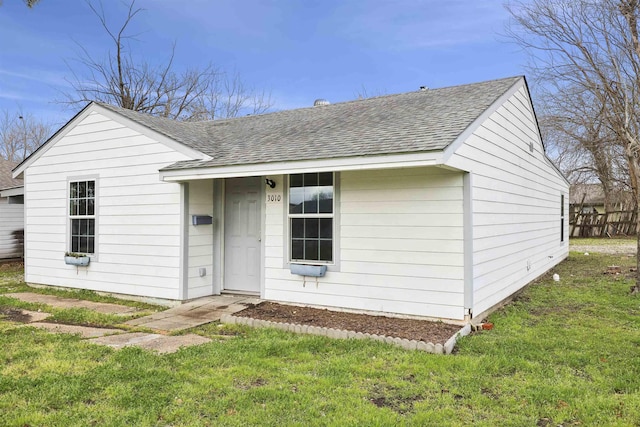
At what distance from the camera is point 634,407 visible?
10.5ft

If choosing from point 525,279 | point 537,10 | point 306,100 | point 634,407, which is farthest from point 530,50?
point 306,100

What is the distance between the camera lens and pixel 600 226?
22.8 metres

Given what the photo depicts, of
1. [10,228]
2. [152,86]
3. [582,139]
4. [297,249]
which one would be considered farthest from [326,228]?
[152,86]

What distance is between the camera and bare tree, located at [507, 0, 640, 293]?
11.7 meters

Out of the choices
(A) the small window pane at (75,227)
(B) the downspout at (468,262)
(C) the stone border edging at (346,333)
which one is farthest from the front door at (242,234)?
(B) the downspout at (468,262)

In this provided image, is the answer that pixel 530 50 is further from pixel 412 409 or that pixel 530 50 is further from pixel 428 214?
pixel 412 409

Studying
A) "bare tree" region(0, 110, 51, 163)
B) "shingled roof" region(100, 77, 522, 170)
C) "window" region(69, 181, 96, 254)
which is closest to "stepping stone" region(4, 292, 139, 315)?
"window" region(69, 181, 96, 254)

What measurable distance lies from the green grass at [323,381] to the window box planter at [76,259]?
2.79m

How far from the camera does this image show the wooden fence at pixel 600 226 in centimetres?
2278

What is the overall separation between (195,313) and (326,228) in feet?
7.54

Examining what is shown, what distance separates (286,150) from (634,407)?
493 centimetres

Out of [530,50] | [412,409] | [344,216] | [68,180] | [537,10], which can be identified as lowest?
[412,409]

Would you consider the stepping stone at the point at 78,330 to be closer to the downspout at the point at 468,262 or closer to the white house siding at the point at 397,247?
the white house siding at the point at 397,247

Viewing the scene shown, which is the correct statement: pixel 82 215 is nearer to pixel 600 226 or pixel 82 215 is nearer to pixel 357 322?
pixel 357 322
